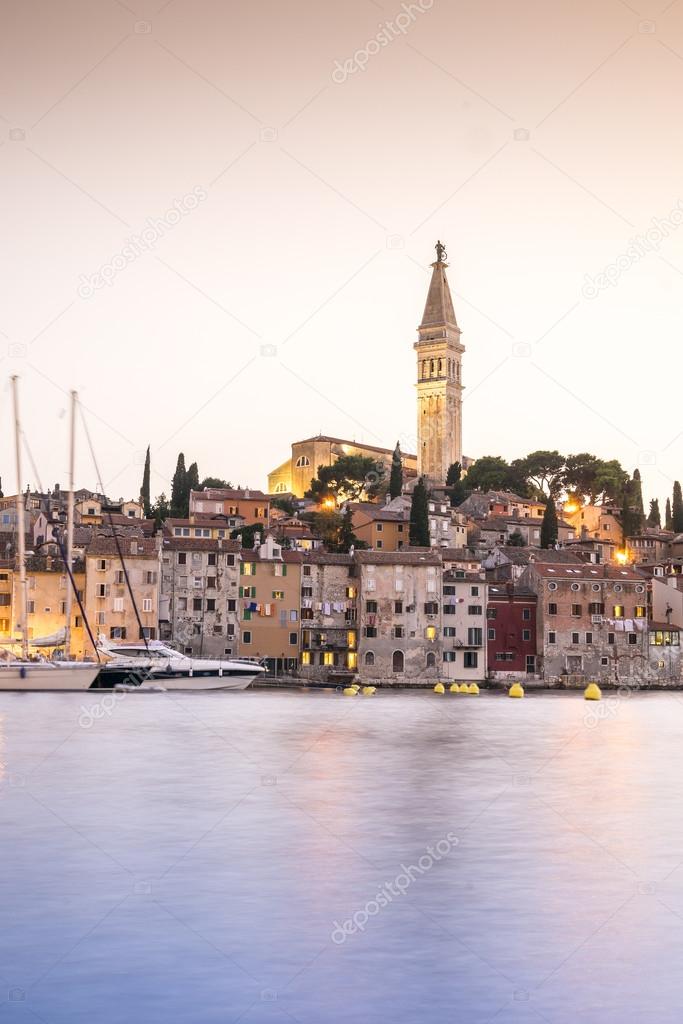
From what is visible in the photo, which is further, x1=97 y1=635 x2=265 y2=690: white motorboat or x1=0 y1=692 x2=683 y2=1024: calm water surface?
x1=97 y1=635 x2=265 y2=690: white motorboat

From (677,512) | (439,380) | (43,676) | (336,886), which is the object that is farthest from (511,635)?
(439,380)

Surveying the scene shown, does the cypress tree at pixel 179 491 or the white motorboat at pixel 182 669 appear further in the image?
the cypress tree at pixel 179 491

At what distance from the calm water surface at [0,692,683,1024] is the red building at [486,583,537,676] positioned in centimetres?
4096

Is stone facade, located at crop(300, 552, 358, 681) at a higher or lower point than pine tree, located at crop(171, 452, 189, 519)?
lower

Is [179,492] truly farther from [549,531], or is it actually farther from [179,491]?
[549,531]

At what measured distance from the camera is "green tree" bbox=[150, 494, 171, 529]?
89.6 meters

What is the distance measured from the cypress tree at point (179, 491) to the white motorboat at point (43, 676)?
1523 inches

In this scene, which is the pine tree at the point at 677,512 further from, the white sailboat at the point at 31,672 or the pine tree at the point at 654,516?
the white sailboat at the point at 31,672

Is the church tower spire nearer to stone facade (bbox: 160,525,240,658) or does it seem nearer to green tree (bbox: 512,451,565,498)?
green tree (bbox: 512,451,565,498)

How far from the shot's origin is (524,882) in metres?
16.2

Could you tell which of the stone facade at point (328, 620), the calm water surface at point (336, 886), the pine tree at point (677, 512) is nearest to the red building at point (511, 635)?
the stone facade at point (328, 620)

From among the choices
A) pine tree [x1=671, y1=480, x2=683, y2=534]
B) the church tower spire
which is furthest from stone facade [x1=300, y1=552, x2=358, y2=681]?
the church tower spire

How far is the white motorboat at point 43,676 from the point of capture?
55.7 metres

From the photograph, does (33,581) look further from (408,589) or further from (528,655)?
(528,655)
